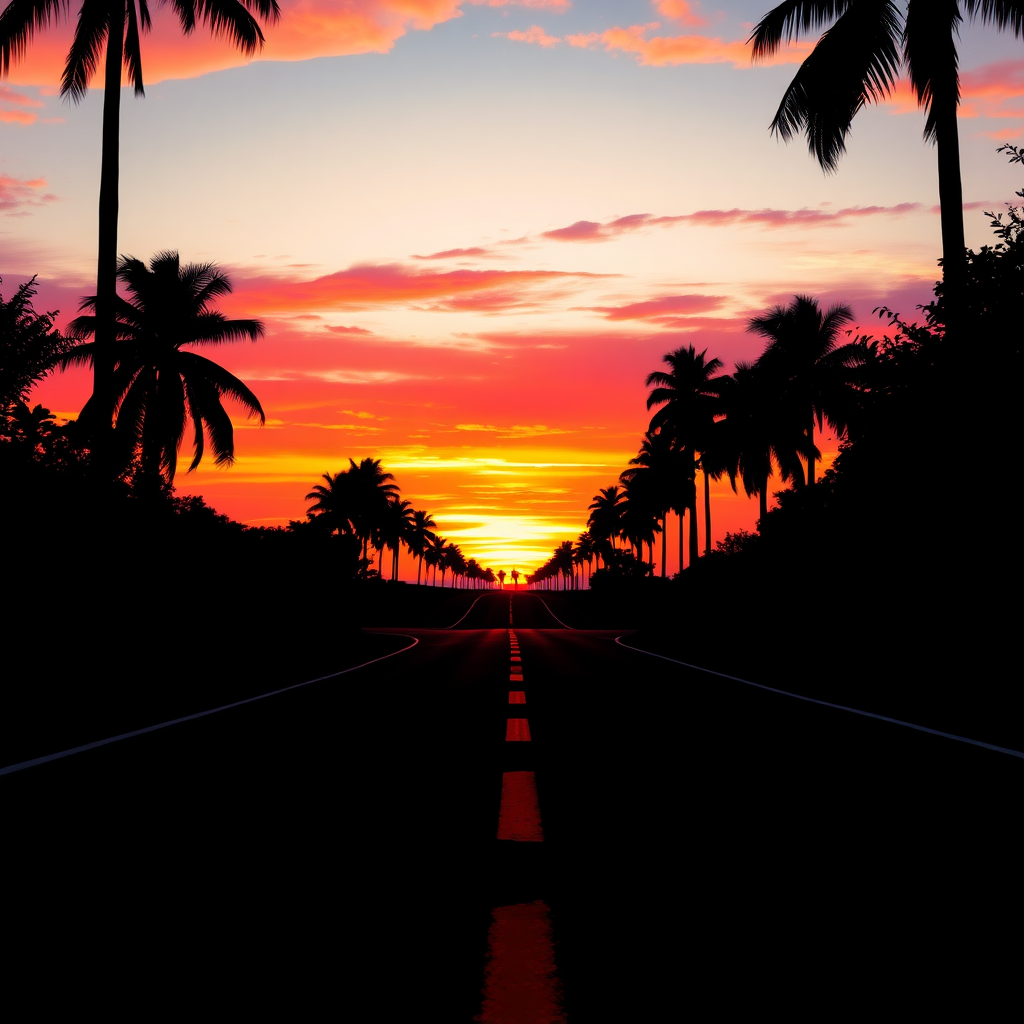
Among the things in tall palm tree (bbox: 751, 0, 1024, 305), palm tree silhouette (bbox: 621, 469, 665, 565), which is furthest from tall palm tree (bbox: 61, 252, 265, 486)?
palm tree silhouette (bbox: 621, 469, 665, 565)

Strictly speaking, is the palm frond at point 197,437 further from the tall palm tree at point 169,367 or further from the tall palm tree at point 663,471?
the tall palm tree at point 663,471

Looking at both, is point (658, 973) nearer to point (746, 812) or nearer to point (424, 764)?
point (746, 812)

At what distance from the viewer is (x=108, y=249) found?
21.5m

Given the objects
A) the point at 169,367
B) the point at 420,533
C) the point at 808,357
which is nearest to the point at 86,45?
the point at 169,367

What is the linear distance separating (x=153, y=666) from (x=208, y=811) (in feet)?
38.2

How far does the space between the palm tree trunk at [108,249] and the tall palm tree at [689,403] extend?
43.6m

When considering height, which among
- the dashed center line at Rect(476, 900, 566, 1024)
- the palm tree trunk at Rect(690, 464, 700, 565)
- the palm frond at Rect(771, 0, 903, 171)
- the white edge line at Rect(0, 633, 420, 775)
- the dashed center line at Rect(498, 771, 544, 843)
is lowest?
the white edge line at Rect(0, 633, 420, 775)

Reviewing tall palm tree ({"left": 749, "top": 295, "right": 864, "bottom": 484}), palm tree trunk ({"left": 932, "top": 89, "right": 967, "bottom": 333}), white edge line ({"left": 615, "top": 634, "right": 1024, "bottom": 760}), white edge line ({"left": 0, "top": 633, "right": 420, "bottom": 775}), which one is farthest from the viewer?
tall palm tree ({"left": 749, "top": 295, "right": 864, "bottom": 484})

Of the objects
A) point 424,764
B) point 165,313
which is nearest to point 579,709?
point 424,764

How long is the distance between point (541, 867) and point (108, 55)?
23451 millimetres

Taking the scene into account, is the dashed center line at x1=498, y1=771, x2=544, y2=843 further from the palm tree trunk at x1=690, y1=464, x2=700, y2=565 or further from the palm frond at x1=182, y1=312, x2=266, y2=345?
the palm tree trunk at x1=690, y1=464, x2=700, y2=565

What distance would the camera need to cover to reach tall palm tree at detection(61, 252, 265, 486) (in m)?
34.9

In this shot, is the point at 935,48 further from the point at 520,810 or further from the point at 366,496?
the point at 366,496

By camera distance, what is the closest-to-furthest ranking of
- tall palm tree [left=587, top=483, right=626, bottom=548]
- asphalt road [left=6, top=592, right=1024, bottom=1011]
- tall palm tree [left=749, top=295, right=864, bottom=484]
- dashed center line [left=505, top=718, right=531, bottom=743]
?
asphalt road [left=6, top=592, right=1024, bottom=1011], dashed center line [left=505, top=718, right=531, bottom=743], tall palm tree [left=749, top=295, right=864, bottom=484], tall palm tree [left=587, top=483, right=626, bottom=548]
